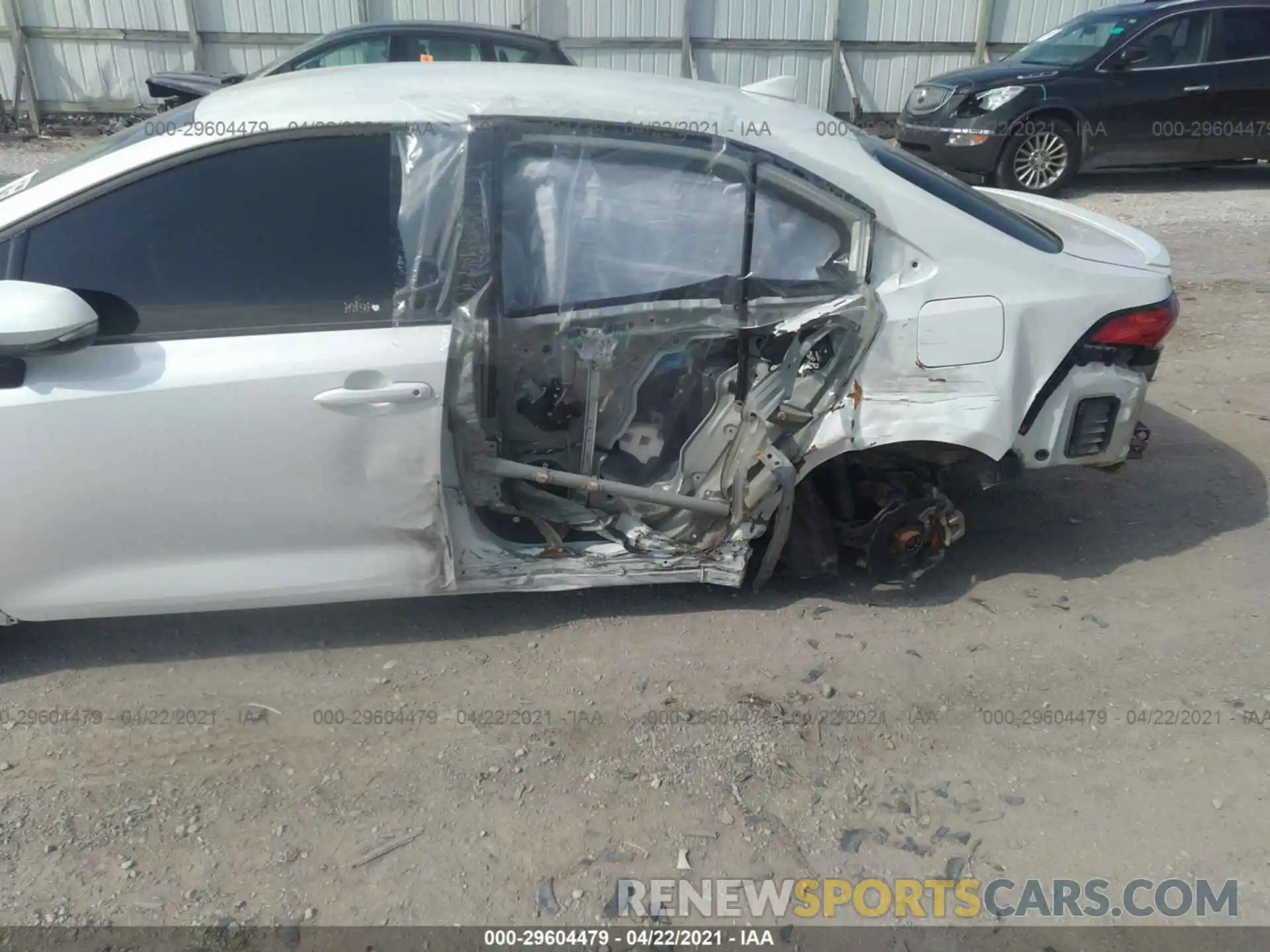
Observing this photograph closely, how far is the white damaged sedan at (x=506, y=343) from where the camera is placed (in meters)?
2.81

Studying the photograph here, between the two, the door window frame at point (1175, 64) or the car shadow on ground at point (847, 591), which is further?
the door window frame at point (1175, 64)

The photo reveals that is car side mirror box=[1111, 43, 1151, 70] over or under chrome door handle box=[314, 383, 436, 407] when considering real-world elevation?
over

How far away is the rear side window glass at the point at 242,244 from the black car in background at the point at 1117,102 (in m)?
8.36

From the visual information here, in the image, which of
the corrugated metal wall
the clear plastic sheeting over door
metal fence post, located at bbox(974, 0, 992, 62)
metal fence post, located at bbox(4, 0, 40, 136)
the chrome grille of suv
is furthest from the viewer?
metal fence post, located at bbox(974, 0, 992, 62)

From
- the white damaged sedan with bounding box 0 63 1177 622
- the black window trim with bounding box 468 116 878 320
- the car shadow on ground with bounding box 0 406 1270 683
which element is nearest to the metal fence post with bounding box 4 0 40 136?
the white damaged sedan with bounding box 0 63 1177 622

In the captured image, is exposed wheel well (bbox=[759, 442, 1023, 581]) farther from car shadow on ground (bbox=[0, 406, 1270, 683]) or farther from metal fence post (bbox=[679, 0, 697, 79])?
metal fence post (bbox=[679, 0, 697, 79])

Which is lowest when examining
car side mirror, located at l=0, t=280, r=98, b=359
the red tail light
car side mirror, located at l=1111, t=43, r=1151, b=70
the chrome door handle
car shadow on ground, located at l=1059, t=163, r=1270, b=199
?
car shadow on ground, located at l=1059, t=163, r=1270, b=199

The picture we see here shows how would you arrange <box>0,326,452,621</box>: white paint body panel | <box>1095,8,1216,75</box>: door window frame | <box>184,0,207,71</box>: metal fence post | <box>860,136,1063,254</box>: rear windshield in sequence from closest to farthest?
<box>0,326,452,621</box>: white paint body panel
<box>860,136,1063,254</box>: rear windshield
<box>1095,8,1216,75</box>: door window frame
<box>184,0,207,71</box>: metal fence post

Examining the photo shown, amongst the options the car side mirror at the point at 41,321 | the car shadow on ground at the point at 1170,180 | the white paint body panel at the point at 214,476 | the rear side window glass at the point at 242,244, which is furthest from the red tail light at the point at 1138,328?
the car shadow on ground at the point at 1170,180

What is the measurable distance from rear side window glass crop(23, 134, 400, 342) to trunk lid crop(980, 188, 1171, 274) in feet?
7.55

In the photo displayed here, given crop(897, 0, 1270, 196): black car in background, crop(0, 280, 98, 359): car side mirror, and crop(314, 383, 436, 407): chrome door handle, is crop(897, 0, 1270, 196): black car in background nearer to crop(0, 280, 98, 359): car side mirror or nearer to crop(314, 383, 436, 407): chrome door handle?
crop(314, 383, 436, 407): chrome door handle

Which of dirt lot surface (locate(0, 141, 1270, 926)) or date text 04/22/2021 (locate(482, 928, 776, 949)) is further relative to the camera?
dirt lot surface (locate(0, 141, 1270, 926))

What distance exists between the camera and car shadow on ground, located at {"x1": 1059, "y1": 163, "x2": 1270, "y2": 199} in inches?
420

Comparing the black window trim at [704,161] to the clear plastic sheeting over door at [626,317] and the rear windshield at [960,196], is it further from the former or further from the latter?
the rear windshield at [960,196]
